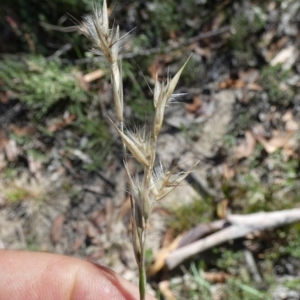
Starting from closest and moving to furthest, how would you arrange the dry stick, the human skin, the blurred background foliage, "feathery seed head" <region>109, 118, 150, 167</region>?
"feathery seed head" <region>109, 118, 150, 167</region>
the human skin
the dry stick
the blurred background foliage

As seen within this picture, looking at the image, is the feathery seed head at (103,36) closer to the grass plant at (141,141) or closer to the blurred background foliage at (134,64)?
the grass plant at (141,141)

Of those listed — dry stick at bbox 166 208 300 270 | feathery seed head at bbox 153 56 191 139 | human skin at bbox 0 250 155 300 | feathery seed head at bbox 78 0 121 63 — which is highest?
feathery seed head at bbox 78 0 121 63

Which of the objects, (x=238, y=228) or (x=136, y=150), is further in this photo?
(x=238, y=228)

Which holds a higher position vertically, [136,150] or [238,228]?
[136,150]

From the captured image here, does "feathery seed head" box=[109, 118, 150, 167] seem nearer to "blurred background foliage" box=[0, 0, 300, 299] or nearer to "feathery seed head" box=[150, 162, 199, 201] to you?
"feathery seed head" box=[150, 162, 199, 201]

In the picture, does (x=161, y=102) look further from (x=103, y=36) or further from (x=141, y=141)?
(x=103, y=36)

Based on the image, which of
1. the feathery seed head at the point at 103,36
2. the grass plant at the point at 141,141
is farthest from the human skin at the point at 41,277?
the feathery seed head at the point at 103,36

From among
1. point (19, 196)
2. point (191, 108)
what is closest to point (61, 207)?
point (19, 196)

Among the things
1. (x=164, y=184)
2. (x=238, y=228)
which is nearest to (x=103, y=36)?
(x=164, y=184)

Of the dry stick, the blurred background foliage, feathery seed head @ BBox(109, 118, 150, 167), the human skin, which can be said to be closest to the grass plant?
feathery seed head @ BBox(109, 118, 150, 167)

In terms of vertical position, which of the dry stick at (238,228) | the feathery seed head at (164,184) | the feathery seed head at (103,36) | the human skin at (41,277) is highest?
the feathery seed head at (103,36)
